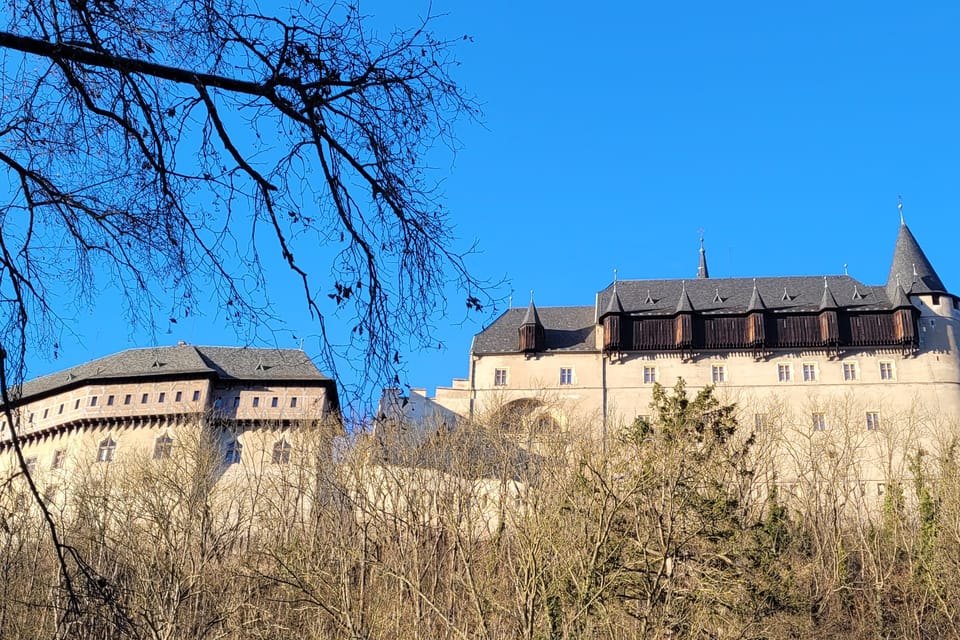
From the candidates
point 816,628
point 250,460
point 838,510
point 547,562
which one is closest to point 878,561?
point 838,510

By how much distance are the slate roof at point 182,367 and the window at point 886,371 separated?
2618 cm

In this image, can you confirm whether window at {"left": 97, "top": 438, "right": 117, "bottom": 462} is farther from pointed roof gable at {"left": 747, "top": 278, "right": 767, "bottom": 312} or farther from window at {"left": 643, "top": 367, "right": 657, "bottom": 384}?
pointed roof gable at {"left": 747, "top": 278, "right": 767, "bottom": 312}

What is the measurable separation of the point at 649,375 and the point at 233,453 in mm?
19707

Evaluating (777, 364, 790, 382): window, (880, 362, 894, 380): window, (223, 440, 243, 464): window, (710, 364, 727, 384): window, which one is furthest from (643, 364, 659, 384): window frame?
(223, 440, 243, 464): window

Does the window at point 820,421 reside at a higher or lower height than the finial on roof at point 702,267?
lower

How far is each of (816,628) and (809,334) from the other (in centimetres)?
2480

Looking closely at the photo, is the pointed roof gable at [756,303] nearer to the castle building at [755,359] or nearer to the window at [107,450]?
the castle building at [755,359]

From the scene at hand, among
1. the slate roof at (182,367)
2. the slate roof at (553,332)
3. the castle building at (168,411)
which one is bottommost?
the castle building at (168,411)

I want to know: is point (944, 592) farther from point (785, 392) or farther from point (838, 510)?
point (785, 392)

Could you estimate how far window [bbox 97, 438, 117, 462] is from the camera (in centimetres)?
4459

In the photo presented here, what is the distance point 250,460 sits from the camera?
43.2 meters

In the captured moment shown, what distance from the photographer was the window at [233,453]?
4356 cm

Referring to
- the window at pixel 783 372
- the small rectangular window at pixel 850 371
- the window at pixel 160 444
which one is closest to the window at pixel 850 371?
the small rectangular window at pixel 850 371

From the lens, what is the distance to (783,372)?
48344 mm
